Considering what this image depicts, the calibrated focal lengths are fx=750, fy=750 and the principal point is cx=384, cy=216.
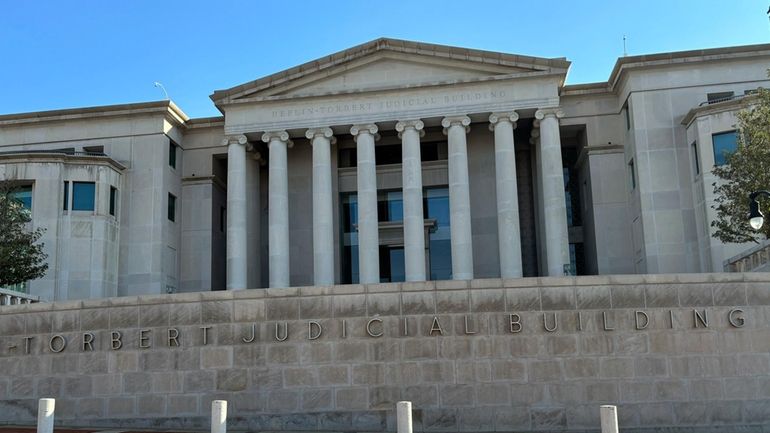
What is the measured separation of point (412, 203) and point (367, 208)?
2.54m

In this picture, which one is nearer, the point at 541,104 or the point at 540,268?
the point at 541,104

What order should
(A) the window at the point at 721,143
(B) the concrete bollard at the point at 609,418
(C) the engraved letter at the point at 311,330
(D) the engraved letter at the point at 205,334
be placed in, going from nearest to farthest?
(B) the concrete bollard at the point at 609,418 < (C) the engraved letter at the point at 311,330 < (D) the engraved letter at the point at 205,334 < (A) the window at the point at 721,143

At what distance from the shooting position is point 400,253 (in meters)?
46.8

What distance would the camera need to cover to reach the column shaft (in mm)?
42344

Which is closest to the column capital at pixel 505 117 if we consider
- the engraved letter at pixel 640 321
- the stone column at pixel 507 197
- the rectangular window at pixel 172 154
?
the stone column at pixel 507 197

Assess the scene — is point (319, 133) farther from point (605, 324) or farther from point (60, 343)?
point (605, 324)

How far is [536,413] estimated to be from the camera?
62.5ft

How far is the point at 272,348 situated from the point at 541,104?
26.3 m

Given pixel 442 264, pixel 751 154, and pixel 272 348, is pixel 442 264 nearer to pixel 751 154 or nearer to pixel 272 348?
pixel 751 154

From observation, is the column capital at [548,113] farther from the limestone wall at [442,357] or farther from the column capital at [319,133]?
the limestone wall at [442,357]

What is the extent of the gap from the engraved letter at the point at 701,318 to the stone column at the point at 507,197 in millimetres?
20038

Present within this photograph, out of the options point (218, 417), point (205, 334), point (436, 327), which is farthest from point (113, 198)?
point (218, 417)

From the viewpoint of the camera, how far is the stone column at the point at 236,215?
4234 cm

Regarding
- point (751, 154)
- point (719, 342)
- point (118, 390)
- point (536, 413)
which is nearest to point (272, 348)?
point (118, 390)
